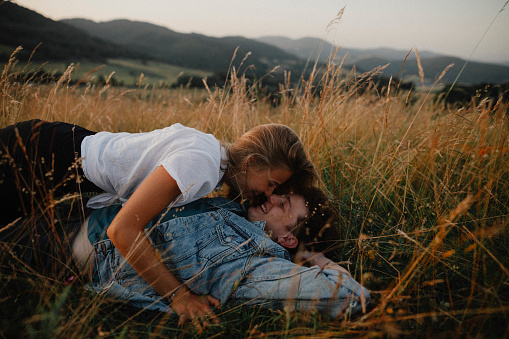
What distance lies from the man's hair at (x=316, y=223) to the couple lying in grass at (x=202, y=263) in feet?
0.60

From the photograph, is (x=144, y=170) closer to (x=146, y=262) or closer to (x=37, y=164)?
(x=146, y=262)

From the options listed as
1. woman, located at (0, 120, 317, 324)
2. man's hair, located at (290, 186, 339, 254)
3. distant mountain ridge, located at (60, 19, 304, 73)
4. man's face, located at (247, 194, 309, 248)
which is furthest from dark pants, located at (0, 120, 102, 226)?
distant mountain ridge, located at (60, 19, 304, 73)

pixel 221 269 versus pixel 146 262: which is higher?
pixel 146 262

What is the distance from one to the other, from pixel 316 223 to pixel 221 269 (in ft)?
2.86

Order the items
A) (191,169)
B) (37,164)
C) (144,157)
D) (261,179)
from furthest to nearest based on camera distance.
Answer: (261,179), (37,164), (144,157), (191,169)

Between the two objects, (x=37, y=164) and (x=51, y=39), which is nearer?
(x=37, y=164)

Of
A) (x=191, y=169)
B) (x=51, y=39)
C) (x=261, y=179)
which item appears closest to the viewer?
(x=191, y=169)

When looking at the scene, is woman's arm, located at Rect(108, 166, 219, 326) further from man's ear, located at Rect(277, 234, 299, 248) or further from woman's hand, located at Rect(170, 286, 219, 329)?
man's ear, located at Rect(277, 234, 299, 248)

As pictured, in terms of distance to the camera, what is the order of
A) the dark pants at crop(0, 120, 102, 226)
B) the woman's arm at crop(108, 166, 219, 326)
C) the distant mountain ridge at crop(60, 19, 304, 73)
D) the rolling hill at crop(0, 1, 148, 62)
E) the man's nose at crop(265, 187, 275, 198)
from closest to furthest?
the woman's arm at crop(108, 166, 219, 326)
the dark pants at crop(0, 120, 102, 226)
the man's nose at crop(265, 187, 275, 198)
the rolling hill at crop(0, 1, 148, 62)
the distant mountain ridge at crop(60, 19, 304, 73)

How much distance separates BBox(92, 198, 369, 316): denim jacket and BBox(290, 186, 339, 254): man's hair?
380 millimetres

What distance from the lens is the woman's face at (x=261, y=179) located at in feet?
5.97

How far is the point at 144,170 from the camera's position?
1598 mm

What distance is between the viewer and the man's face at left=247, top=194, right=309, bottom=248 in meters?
1.95

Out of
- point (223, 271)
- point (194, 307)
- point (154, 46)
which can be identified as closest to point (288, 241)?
point (223, 271)
